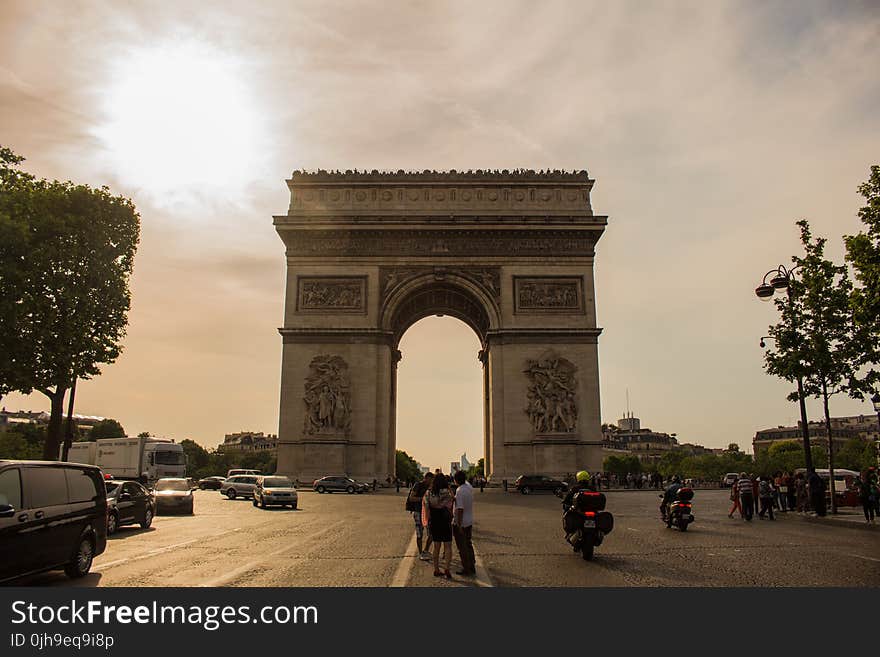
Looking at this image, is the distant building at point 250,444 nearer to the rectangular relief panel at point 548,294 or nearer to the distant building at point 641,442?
the distant building at point 641,442

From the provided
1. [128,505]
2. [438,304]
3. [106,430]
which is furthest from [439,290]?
[106,430]

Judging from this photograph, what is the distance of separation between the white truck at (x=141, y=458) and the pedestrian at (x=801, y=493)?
105ft

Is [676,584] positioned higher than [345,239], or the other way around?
[345,239]

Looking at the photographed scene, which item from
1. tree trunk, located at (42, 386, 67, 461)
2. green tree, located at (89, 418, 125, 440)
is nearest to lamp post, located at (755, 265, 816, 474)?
tree trunk, located at (42, 386, 67, 461)

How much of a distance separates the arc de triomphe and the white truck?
6.51 metres

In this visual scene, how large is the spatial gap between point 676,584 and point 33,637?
282 inches

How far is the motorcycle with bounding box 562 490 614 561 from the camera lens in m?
11.3

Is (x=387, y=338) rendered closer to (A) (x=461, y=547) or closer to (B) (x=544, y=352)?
(B) (x=544, y=352)

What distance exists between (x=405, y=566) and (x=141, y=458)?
111 feet

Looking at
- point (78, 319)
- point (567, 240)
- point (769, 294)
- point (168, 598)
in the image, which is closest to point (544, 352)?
point (567, 240)

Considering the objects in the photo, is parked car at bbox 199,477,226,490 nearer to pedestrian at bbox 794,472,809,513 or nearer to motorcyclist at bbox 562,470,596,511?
pedestrian at bbox 794,472,809,513

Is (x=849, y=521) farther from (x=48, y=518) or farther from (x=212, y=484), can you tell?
(x=212, y=484)

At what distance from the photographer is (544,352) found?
42062mm

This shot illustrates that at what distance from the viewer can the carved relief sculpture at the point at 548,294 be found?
43094 millimetres
